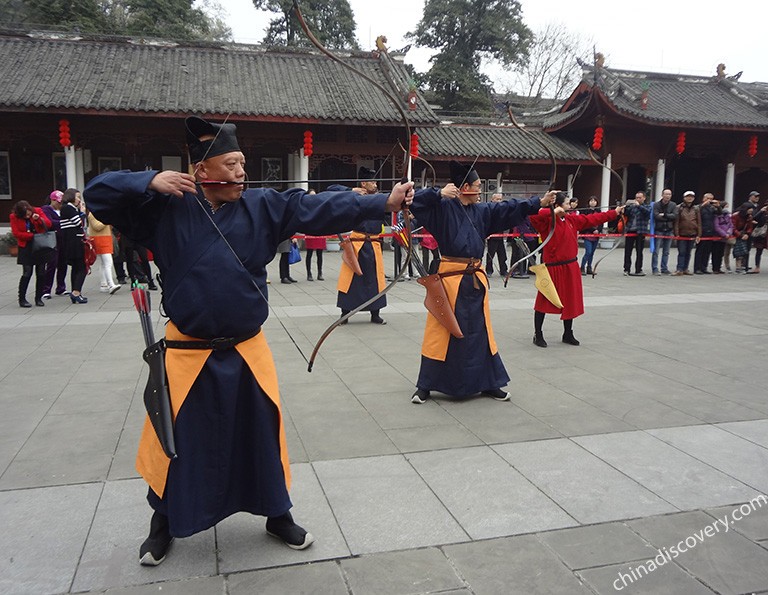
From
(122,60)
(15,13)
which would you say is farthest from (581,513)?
(15,13)

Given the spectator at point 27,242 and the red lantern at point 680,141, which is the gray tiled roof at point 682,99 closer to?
the red lantern at point 680,141

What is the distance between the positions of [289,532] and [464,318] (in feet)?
7.40

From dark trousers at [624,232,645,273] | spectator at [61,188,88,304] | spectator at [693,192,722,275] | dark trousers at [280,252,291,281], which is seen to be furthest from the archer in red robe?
spectator at [693,192,722,275]

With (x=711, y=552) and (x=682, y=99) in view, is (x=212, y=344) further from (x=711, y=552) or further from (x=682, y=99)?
(x=682, y=99)

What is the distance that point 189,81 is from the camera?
17062mm

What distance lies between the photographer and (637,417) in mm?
4219

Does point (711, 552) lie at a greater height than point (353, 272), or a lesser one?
lesser

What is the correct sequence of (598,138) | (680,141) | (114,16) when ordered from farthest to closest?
(114,16)
(680,141)
(598,138)

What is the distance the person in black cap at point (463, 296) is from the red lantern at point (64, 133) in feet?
46.1

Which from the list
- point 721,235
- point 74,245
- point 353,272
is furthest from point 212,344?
point 721,235

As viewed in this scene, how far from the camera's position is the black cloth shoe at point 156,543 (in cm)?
248

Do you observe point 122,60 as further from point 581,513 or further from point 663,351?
point 581,513

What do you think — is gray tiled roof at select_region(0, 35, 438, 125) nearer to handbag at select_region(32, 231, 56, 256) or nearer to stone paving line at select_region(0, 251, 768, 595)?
handbag at select_region(32, 231, 56, 256)

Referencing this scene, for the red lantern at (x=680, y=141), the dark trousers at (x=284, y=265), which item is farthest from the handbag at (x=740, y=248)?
the dark trousers at (x=284, y=265)
